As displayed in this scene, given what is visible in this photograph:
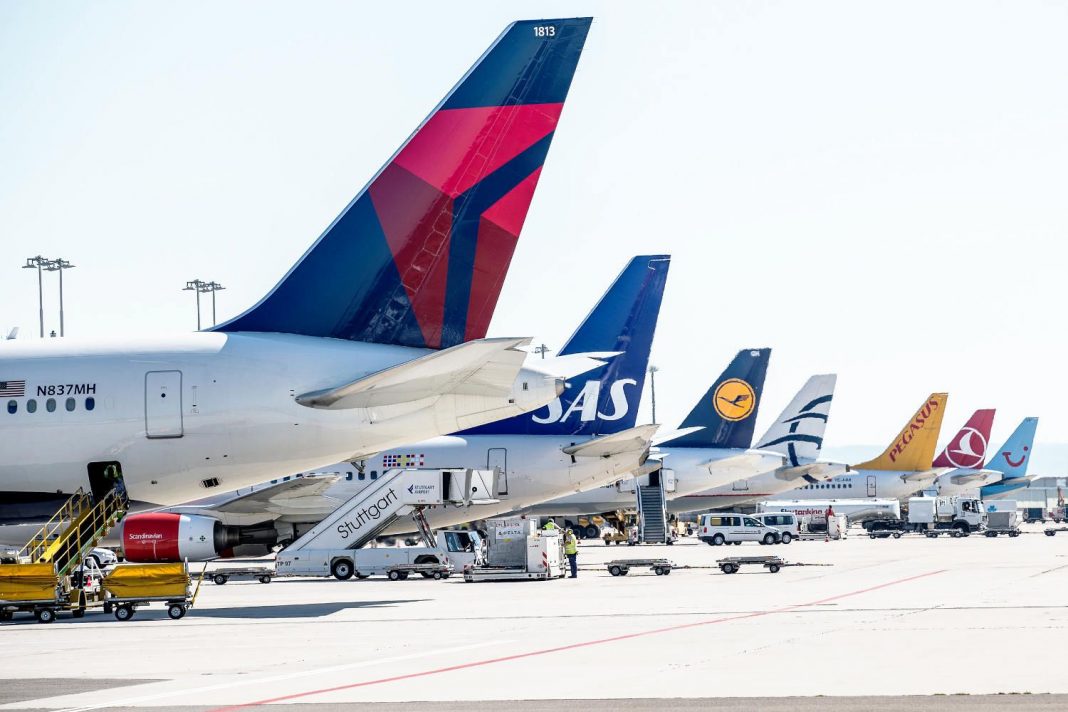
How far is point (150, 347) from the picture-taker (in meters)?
24.4

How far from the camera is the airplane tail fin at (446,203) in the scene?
2428 centimetres

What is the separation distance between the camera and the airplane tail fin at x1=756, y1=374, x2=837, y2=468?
251 ft

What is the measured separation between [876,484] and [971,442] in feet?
59.3

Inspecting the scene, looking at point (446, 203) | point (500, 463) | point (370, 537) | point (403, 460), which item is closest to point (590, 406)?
point (500, 463)

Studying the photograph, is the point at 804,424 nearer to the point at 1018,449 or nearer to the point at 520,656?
the point at 1018,449

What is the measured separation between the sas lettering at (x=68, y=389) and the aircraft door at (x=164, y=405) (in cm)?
111

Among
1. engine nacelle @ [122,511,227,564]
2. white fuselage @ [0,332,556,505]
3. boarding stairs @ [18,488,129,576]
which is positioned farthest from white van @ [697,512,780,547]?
boarding stairs @ [18,488,129,576]

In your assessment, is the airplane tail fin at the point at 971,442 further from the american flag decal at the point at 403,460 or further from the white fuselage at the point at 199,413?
the white fuselage at the point at 199,413

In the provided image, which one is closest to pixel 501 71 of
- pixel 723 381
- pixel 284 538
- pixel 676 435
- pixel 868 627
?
pixel 868 627

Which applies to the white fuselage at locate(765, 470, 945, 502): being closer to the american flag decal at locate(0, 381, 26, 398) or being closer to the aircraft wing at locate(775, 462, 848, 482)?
the aircraft wing at locate(775, 462, 848, 482)

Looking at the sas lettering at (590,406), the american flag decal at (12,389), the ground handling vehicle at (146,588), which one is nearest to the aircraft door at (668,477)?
the sas lettering at (590,406)

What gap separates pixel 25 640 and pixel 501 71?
1292cm

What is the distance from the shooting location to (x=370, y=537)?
126 ft

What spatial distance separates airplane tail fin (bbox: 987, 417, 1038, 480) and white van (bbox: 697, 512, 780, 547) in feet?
188
